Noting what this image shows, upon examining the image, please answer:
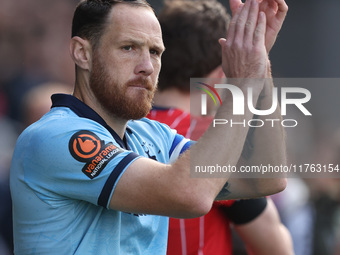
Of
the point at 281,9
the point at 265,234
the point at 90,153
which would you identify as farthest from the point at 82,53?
the point at 265,234

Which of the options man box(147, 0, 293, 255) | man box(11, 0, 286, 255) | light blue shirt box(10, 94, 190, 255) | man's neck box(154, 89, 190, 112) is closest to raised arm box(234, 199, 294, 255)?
man box(147, 0, 293, 255)

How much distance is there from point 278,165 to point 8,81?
4485 millimetres

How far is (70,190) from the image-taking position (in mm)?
2230

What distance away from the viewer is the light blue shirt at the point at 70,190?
221 cm

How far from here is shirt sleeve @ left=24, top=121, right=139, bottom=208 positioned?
2.19 meters

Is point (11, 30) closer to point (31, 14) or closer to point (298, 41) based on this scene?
point (31, 14)

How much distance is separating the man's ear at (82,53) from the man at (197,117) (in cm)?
90

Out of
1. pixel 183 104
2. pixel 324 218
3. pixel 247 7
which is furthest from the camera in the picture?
pixel 324 218

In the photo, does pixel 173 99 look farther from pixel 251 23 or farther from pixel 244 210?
pixel 251 23

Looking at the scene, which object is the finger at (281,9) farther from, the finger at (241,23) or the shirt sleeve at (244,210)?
the shirt sleeve at (244,210)

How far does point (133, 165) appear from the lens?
219 centimetres

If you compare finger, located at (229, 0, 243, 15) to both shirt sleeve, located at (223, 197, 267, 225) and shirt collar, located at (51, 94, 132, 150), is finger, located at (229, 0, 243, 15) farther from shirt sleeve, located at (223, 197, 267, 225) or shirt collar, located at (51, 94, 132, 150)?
shirt sleeve, located at (223, 197, 267, 225)

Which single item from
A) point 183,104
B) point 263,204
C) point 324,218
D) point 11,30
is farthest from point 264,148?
point 11,30

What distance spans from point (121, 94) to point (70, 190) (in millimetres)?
506
